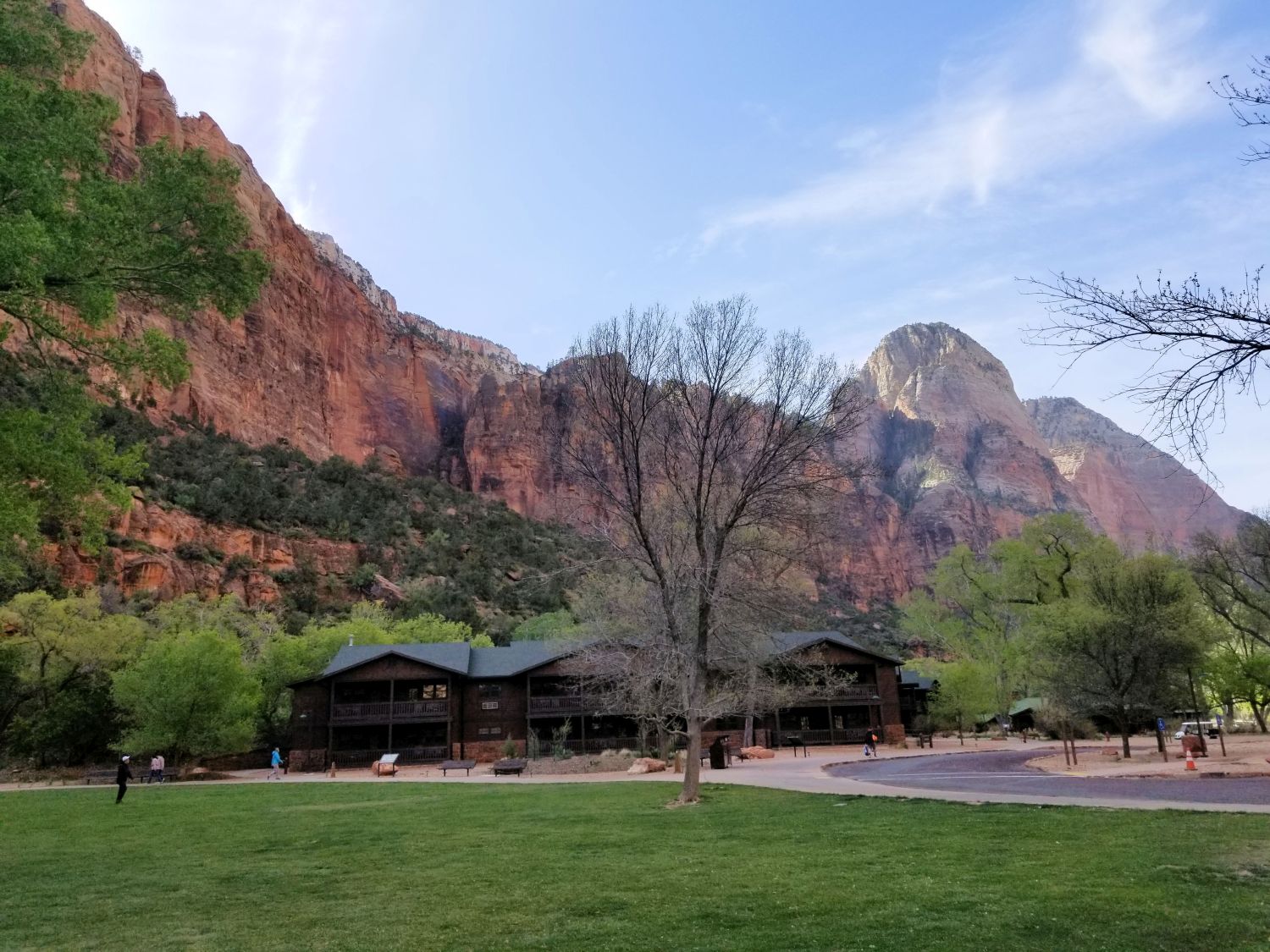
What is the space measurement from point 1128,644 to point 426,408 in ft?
365

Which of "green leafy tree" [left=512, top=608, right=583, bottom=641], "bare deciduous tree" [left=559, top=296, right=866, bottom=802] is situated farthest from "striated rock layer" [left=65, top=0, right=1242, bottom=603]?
"bare deciduous tree" [left=559, top=296, right=866, bottom=802]

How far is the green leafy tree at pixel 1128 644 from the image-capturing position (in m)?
30.8

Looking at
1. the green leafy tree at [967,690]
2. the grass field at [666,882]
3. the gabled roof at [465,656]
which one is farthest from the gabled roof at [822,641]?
the grass field at [666,882]

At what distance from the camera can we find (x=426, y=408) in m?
128

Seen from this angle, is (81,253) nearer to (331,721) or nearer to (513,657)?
(331,721)

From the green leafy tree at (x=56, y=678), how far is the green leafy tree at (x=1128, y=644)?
43.3 m

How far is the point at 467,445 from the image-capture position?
12550 centimetres

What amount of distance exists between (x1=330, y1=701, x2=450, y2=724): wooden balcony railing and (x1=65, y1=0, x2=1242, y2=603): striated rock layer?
2469 cm

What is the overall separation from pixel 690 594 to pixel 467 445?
109m

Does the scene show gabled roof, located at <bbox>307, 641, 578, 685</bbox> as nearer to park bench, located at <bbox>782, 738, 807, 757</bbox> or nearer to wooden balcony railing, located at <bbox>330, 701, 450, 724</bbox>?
wooden balcony railing, located at <bbox>330, 701, 450, 724</bbox>

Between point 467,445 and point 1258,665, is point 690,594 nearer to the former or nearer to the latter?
point 1258,665

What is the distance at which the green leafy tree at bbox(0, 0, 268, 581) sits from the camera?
8.91 meters

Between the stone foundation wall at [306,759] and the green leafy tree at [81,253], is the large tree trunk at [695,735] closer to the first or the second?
the green leafy tree at [81,253]

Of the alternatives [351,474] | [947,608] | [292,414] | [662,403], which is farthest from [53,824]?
[292,414]
